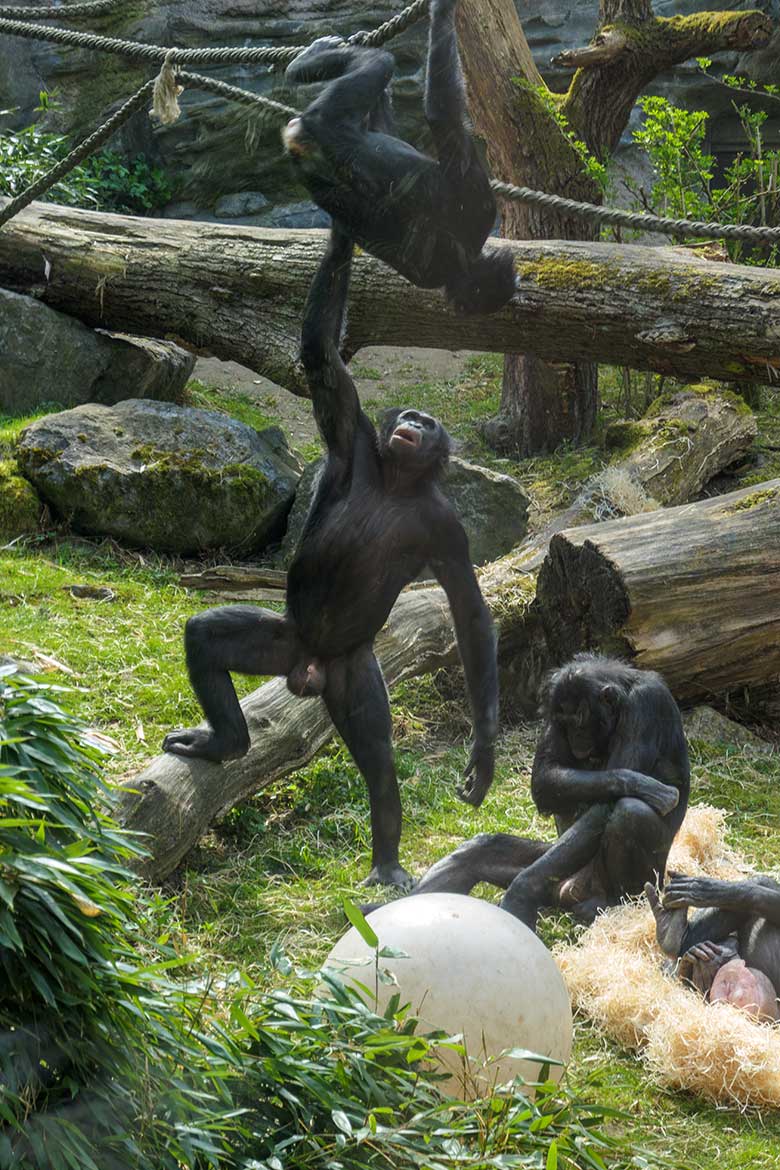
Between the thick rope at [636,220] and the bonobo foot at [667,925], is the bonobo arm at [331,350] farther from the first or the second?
the bonobo foot at [667,925]

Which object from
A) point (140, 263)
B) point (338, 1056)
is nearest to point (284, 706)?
point (338, 1056)

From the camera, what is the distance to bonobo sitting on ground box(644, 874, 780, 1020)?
4.05 metres

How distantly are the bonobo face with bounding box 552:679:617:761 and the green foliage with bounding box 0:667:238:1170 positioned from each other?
239cm

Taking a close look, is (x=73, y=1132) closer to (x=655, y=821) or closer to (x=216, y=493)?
(x=655, y=821)

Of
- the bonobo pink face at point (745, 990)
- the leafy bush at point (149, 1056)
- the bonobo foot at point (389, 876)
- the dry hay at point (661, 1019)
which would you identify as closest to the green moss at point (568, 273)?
the bonobo foot at point (389, 876)

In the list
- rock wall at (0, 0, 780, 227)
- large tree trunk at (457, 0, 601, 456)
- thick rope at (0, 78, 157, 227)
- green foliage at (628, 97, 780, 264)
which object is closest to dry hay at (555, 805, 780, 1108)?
thick rope at (0, 78, 157, 227)

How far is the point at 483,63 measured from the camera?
9172 millimetres

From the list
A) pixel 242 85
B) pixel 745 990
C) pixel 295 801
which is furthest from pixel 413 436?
pixel 242 85

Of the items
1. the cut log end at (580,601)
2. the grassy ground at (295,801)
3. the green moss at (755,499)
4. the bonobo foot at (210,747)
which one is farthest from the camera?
the green moss at (755,499)

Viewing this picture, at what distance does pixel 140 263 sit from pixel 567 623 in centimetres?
Result: 420

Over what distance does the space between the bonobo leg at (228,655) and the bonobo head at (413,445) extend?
30.3 inches

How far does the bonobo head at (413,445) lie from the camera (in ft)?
15.2

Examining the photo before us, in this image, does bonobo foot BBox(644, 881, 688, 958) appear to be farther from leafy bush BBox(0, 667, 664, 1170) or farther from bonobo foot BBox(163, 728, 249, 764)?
bonobo foot BBox(163, 728, 249, 764)

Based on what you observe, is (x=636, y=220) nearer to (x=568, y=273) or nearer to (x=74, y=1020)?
(x=568, y=273)
